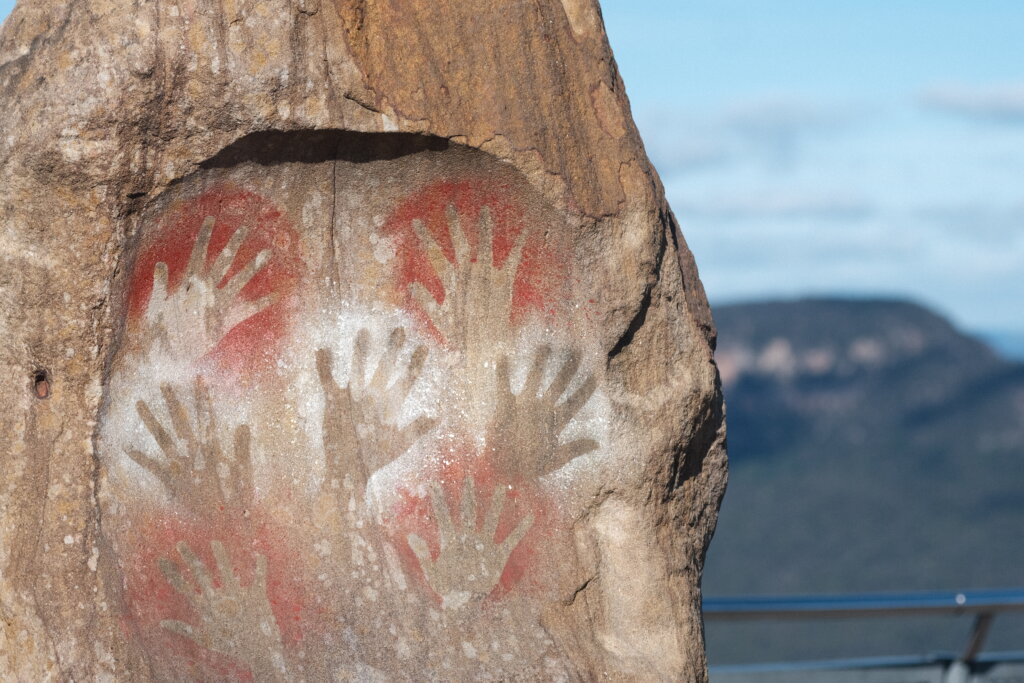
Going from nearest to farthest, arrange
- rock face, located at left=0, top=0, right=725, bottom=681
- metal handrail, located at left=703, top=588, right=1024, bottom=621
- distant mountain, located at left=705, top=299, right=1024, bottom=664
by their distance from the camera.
Result: rock face, located at left=0, top=0, right=725, bottom=681, metal handrail, located at left=703, top=588, right=1024, bottom=621, distant mountain, located at left=705, top=299, right=1024, bottom=664

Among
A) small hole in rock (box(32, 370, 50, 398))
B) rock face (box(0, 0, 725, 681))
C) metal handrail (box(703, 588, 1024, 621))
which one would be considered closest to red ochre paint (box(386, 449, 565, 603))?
rock face (box(0, 0, 725, 681))

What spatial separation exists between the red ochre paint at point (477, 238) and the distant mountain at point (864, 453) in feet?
16.2

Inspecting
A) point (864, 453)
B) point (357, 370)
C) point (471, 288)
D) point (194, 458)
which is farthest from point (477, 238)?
point (864, 453)

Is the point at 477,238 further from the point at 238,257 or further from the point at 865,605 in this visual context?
the point at 865,605

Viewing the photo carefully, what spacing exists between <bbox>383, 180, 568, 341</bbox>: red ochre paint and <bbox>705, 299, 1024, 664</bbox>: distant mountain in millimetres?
4936

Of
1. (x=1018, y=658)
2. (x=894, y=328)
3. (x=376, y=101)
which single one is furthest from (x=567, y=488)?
(x=894, y=328)

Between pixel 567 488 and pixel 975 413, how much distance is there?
7.41 metres

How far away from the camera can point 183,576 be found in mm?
2145

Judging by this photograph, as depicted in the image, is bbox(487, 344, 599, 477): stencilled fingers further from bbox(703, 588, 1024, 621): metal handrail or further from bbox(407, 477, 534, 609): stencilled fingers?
bbox(703, 588, 1024, 621): metal handrail

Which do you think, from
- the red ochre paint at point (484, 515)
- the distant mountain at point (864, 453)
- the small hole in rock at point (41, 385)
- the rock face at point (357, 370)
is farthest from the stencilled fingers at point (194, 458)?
the distant mountain at point (864, 453)

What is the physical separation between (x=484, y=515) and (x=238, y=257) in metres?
0.62

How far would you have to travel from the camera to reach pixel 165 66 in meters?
1.96

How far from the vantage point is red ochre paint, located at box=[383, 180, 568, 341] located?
2.10 metres

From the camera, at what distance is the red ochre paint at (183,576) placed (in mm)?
2141
